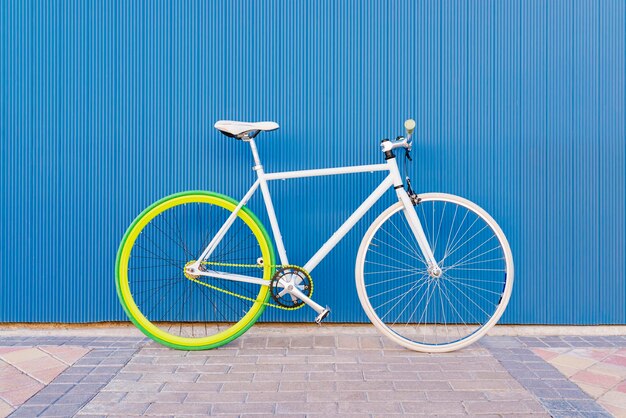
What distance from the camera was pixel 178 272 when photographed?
3.66 m

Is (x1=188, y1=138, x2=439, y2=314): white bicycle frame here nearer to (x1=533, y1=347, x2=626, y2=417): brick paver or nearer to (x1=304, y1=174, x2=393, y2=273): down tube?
(x1=304, y1=174, x2=393, y2=273): down tube

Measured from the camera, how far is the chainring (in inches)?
128

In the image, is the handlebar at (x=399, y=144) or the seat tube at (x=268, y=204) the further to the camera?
the seat tube at (x=268, y=204)

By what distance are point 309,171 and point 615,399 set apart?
197 centimetres

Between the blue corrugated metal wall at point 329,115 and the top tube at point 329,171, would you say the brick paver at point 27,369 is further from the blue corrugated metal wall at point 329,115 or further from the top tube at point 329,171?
the top tube at point 329,171

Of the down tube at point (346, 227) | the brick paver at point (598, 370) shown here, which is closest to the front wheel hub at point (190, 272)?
the down tube at point (346, 227)

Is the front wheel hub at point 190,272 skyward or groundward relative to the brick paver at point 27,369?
skyward

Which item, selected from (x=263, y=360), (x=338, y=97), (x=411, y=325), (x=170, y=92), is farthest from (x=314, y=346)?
(x=170, y=92)

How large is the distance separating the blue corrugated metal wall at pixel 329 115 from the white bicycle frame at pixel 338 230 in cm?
26

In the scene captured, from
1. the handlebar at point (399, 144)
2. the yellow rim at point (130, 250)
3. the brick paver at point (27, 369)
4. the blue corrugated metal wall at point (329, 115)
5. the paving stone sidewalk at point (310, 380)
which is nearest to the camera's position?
the paving stone sidewalk at point (310, 380)

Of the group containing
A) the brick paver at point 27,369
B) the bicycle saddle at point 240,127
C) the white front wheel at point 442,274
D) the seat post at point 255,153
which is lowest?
the brick paver at point 27,369

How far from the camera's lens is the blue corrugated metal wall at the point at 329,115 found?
358 cm

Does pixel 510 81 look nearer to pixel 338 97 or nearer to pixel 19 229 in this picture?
pixel 338 97

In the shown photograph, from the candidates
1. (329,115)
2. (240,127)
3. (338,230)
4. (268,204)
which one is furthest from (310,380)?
(329,115)
